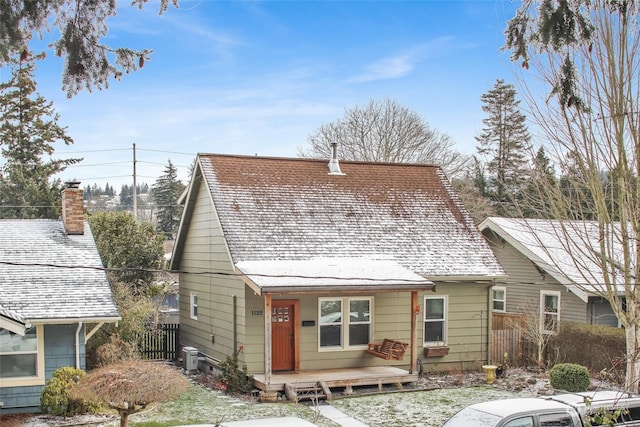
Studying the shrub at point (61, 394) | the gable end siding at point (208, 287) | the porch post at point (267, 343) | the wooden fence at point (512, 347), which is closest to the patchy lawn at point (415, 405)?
the porch post at point (267, 343)

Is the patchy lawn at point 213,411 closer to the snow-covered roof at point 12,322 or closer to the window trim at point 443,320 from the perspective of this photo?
the snow-covered roof at point 12,322

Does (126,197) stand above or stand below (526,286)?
above

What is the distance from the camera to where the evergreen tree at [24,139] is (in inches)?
1321

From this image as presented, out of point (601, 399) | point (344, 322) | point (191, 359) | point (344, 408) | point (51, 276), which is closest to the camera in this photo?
point (601, 399)

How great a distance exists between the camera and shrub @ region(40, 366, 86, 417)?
1458 cm

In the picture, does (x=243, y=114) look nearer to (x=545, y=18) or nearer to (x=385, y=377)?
(x=385, y=377)

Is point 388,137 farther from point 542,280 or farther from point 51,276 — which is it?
point 51,276

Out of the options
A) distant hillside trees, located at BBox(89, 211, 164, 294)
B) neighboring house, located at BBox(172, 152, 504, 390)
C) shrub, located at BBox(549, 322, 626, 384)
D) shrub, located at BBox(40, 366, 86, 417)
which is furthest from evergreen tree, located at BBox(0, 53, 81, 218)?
shrub, located at BBox(549, 322, 626, 384)

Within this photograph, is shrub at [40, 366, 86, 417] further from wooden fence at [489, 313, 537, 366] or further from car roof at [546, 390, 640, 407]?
wooden fence at [489, 313, 537, 366]

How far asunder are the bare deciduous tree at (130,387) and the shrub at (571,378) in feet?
32.4

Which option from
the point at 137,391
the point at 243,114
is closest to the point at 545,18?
the point at 137,391

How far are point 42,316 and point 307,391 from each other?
6.61m

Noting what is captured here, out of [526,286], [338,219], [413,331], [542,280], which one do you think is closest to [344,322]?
[413,331]

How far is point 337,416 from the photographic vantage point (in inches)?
586
